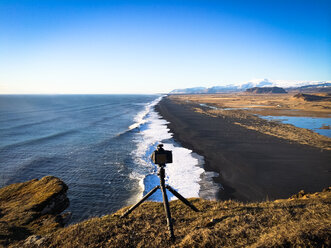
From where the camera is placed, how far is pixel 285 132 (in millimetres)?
29016

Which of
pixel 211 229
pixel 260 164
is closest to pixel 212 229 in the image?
pixel 211 229

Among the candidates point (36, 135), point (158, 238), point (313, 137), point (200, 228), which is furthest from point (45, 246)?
point (36, 135)

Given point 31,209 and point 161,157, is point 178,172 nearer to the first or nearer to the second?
point 31,209

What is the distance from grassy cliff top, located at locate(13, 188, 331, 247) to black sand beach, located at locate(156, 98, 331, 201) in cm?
515

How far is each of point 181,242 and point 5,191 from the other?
9.56m

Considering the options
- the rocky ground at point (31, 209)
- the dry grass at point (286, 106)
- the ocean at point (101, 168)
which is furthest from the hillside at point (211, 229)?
the dry grass at point (286, 106)

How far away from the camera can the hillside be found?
3.85 meters

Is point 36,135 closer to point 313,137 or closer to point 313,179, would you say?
point 313,179

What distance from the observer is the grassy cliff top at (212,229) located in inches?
151

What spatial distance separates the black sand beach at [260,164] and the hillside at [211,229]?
5.24 m

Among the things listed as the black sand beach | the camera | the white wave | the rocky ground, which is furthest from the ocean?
the camera

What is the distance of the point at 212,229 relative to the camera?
4598 mm

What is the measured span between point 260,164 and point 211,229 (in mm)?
15375

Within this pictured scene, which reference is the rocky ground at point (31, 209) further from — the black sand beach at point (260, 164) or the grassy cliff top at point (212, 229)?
the black sand beach at point (260, 164)
